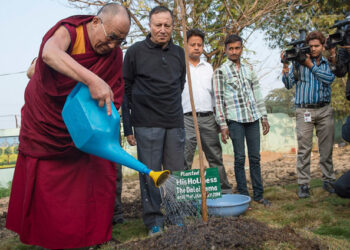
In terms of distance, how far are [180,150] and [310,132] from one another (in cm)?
197

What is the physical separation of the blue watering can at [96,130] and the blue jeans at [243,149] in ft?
6.66

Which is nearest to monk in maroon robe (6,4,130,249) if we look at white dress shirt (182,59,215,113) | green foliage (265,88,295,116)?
white dress shirt (182,59,215,113)

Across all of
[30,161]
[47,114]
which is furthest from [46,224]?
[47,114]

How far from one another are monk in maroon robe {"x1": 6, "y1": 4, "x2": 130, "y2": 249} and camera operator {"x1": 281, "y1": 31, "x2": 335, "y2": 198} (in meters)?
2.56

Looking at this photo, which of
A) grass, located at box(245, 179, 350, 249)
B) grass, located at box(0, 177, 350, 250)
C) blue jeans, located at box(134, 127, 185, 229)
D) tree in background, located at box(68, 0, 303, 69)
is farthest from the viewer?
tree in background, located at box(68, 0, 303, 69)

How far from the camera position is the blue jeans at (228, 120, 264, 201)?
3.96 m

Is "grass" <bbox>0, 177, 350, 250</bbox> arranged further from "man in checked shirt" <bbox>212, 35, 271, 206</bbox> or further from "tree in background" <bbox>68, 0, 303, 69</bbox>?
"tree in background" <bbox>68, 0, 303, 69</bbox>

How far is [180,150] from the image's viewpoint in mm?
3158

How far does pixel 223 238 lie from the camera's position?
205 cm

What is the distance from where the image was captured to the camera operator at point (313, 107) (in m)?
4.25

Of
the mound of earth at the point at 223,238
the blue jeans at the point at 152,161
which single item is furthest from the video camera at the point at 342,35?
the mound of earth at the point at 223,238

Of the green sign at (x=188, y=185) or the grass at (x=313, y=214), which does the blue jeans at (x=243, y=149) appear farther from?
the green sign at (x=188, y=185)

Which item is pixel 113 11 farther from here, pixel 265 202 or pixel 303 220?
pixel 265 202

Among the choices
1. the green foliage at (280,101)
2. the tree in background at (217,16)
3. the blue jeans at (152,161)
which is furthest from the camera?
the green foliage at (280,101)
